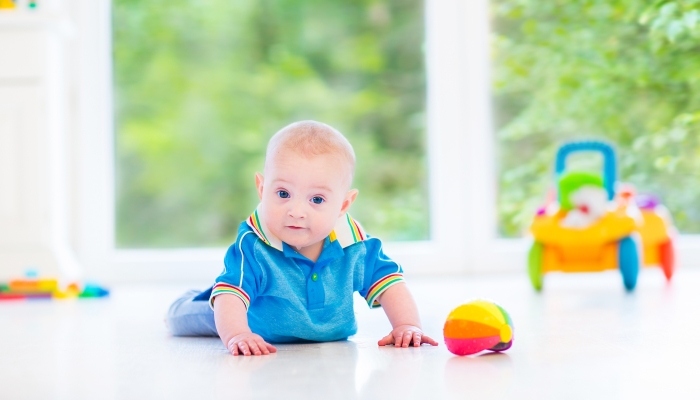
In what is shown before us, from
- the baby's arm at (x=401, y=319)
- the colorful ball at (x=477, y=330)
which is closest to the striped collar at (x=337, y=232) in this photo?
the baby's arm at (x=401, y=319)

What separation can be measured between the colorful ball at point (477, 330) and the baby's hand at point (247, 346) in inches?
10.3

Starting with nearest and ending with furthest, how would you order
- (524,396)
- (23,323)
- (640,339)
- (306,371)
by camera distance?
1. (524,396)
2. (306,371)
3. (640,339)
4. (23,323)

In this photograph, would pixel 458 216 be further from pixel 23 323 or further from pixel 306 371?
pixel 306 371

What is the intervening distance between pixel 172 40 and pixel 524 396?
229 centimetres

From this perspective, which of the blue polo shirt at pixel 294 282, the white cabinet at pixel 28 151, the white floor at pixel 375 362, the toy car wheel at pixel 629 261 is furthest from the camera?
the white cabinet at pixel 28 151

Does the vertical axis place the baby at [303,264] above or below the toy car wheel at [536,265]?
above

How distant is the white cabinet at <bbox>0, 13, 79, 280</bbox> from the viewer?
243 cm

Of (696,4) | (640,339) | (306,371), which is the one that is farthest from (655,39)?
(306,371)

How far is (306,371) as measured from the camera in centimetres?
99

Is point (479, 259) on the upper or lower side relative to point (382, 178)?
lower

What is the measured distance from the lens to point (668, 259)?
7.25 ft

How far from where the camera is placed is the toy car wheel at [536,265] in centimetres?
207

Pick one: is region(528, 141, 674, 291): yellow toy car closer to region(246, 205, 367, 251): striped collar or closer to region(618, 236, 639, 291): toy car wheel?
region(618, 236, 639, 291): toy car wheel

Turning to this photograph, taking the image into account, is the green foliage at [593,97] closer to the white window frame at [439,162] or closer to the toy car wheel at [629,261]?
the white window frame at [439,162]
